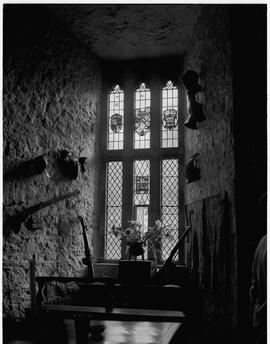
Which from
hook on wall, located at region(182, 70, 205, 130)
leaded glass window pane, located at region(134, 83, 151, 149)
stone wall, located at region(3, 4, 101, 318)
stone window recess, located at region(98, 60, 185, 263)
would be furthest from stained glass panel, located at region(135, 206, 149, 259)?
hook on wall, located at region(182, 70, 205, 130)

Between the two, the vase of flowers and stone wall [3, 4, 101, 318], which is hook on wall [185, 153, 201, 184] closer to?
the vase of flowers

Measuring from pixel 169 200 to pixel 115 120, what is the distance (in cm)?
185

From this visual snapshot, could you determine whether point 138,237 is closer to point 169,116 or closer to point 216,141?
point 216,141

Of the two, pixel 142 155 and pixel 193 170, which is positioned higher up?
pixel 142 155

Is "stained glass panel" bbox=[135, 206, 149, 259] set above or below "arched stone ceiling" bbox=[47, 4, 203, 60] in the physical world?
below

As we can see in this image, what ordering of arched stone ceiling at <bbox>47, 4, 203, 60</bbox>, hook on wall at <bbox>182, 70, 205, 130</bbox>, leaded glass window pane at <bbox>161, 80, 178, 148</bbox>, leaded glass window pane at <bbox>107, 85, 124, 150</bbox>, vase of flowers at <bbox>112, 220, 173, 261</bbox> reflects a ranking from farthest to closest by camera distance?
leaded glass window pane at <bbox>107, 85, 124, 150</bbox>, leaded glass window pane at <bbox>161, 80, 178, 148</bbox>, arched stone ceiling at <bbox>47, 4, 203, 60</bbox>, vase of flowers at <bbox>112, 220, 173, 261</bbox>, hook on wall at <bbox>182, 70, 205, 130</bbox>

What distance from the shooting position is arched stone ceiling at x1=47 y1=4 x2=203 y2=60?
5.91 m

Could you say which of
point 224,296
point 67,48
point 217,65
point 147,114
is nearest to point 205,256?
point 224,296

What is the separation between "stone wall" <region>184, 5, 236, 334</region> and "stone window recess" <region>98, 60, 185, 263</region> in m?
0.92

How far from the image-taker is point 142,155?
7.37m

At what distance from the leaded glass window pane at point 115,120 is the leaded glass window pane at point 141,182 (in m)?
0.53

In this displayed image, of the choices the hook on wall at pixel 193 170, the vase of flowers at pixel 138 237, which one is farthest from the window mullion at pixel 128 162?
the hook on wall at pixel 193 170

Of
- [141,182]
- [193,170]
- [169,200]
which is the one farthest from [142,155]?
[193,170]

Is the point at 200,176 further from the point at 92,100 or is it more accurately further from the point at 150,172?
the point at 92,100
